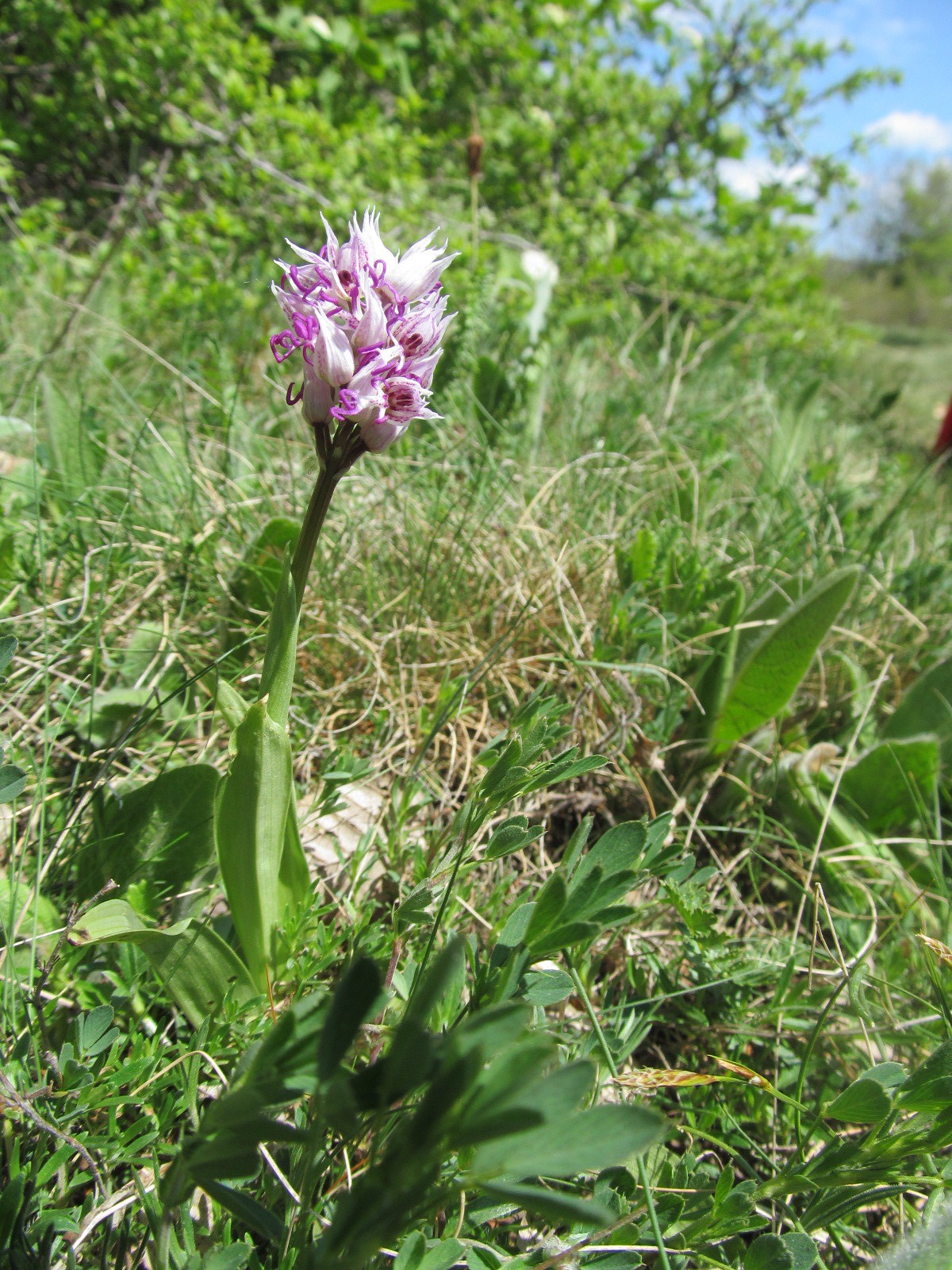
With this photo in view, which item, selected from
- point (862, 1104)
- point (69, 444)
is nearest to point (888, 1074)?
point (862, 1104)

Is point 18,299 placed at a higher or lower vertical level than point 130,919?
higher

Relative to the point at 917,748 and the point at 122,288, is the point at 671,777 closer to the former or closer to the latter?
the point at 917,748

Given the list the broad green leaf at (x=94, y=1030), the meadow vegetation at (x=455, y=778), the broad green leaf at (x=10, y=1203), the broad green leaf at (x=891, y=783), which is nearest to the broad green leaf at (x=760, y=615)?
the meadow vegetation at (x=455, y=778)

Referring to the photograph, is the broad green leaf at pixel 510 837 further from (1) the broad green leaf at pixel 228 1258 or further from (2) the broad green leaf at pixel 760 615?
(2) the broad green leaf at pixel 760 615

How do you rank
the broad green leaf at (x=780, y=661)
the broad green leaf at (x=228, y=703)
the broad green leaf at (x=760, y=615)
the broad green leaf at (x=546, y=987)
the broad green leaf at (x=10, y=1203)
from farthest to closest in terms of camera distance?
the broad green leaf at (x=760, y=615) < the broad green leaf at (x=780, y=661) < the broad green leaf at (x=228, y=703) < the broad green leaf at (x=546, y=987) < the broad green leaf at (x=10, y=1203)

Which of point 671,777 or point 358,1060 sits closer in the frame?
point 358,1060

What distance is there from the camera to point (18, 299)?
302 cm

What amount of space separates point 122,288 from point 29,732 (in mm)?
2475

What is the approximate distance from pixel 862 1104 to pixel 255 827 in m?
0.76

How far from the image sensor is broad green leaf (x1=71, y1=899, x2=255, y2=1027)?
2.87 ft

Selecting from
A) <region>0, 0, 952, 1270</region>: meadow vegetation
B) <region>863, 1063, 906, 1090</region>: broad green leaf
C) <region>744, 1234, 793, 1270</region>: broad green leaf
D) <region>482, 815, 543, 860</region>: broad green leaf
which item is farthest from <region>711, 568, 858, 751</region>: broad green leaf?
<region>744, 1234, 793, 1270</region>: broad green leaf

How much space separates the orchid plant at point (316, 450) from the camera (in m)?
0.90

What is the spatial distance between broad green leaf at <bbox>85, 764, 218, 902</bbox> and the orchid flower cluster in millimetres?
523

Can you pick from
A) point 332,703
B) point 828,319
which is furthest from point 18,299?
point 828,319
